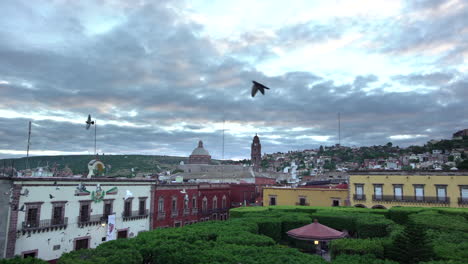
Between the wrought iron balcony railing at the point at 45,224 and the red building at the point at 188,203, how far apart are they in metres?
12.2

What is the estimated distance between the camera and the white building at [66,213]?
80.4 ft

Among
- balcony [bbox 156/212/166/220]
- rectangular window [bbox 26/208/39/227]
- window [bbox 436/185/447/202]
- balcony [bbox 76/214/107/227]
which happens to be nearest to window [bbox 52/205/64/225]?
rectangular window [bbox 26/208/39/227]

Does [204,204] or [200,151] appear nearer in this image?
[204,204]

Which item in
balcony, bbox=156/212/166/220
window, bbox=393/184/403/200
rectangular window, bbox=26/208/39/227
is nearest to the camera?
rectangular window, bbox=26/208/39/227

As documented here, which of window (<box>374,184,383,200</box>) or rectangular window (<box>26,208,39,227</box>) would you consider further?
window (<box>374,184,383,200</box>)

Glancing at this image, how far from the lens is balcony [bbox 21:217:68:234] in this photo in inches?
986

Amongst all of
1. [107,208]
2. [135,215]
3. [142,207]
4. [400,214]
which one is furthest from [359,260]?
[142,207]

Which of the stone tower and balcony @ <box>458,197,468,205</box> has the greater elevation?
the stone tower

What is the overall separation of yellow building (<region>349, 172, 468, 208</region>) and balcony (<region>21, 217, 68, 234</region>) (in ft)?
110

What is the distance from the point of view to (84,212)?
3033 centimetres

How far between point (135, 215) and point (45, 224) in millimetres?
10699

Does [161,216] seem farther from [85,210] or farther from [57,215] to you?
[57,215]

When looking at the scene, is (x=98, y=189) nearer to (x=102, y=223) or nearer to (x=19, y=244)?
(x=102, y=223)

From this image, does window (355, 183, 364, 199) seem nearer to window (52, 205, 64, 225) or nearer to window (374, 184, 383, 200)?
window (374, 184, 383, 200)
